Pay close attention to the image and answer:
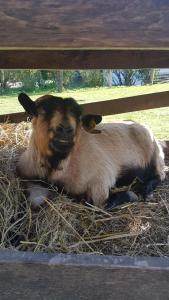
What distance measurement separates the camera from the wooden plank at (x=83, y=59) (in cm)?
485

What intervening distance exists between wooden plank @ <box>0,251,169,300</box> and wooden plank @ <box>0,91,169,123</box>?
3997 mm

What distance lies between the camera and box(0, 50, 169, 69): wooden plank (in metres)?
4.85

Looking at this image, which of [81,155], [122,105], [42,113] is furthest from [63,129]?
[122,105]

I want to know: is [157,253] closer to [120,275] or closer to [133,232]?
[133,232]

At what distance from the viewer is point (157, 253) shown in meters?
3.60

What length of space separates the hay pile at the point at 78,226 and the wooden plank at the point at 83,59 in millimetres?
1260

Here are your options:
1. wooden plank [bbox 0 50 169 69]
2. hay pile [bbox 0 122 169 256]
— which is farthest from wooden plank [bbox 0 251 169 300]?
wooden plank [bbox 0 50 169 69]

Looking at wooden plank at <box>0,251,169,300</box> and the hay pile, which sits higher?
wooden plank at <box>0,251,169,300</box>

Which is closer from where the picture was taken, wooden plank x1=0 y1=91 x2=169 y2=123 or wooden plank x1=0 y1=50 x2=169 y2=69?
wooden plank x1=0 y1=50 x2=169 y2=69

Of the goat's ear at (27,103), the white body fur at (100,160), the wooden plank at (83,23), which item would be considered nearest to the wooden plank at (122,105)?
the white body fur at (100,160)

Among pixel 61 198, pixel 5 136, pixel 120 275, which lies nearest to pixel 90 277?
pixel 120 275

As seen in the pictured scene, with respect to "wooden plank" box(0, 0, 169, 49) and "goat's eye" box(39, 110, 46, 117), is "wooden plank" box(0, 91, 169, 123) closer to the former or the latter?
"goat's eye" box(39, 110, 46, 117)

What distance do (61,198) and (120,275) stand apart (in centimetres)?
200

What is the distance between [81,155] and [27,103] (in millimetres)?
826
